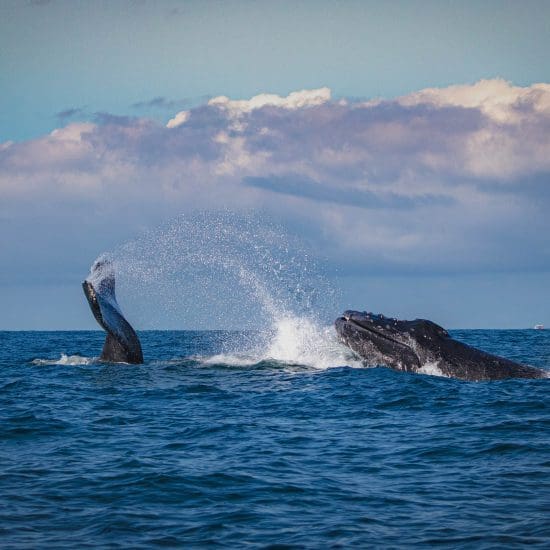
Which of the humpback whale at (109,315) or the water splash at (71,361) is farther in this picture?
the water splash at (71,361)

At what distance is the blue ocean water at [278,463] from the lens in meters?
9.07

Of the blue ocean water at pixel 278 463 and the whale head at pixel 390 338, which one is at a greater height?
the whale head at pixel 390 338

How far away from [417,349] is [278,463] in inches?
331

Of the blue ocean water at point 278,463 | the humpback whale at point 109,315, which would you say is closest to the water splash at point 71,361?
the humpback whale at point 109,315

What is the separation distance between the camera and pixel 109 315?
22.2 meters

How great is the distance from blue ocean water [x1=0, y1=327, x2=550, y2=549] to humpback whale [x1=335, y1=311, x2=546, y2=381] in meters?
0.47

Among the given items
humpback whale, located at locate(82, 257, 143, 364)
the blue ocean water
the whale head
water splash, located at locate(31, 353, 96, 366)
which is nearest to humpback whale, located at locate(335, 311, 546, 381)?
the whale head

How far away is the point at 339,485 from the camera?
1089cm

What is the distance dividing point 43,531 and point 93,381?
1196cm

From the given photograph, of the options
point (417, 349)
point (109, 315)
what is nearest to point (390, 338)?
point (417, 349)

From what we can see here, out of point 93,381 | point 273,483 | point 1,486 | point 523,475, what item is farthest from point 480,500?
point 93,381

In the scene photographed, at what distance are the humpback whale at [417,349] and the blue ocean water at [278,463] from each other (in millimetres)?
473

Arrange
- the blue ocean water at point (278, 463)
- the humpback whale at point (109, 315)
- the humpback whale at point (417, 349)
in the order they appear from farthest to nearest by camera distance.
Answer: the humpback whale at point (109, 315) → the humpback whale at point (417, 349) → the blue ocean water at point (278, 463)

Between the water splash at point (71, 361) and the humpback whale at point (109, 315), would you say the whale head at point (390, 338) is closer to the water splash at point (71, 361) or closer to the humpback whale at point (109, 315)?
the humpback whale at point (109, 315)
